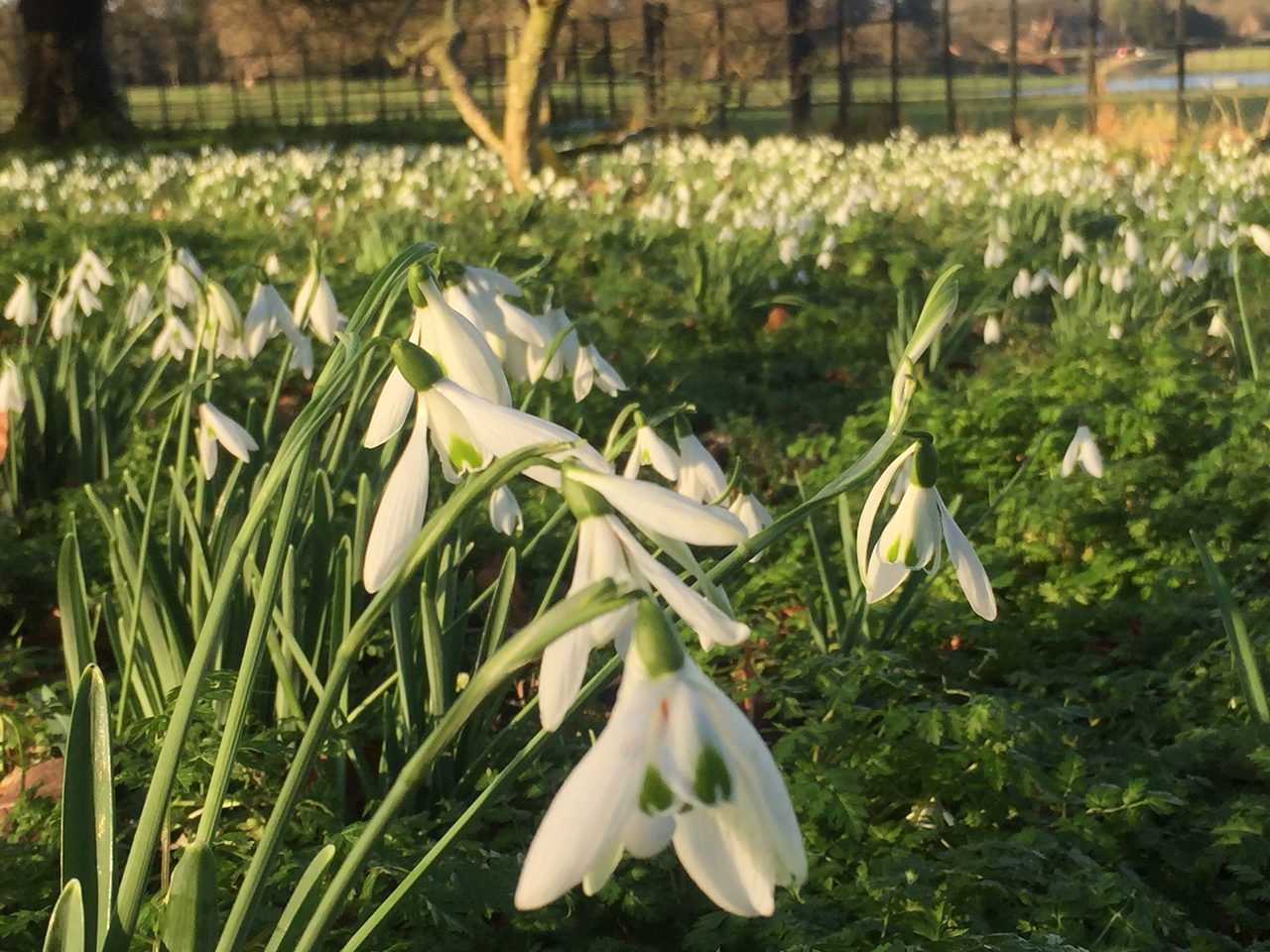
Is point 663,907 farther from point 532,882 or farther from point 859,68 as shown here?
point 859,68

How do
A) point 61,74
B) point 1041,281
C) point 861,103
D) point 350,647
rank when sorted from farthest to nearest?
point 861,103, point 61,74, point 1041,281, point 350,647

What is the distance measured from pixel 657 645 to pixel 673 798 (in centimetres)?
9

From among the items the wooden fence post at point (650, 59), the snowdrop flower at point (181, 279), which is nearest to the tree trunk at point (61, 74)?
the wooden fence post at point (650, 59)

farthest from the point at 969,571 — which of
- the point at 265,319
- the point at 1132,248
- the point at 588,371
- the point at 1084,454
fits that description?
the point at 1132,248

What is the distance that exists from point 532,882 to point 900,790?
4.59 ft

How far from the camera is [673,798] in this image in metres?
0.77

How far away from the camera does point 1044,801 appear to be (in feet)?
6.67

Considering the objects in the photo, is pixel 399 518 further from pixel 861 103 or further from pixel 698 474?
pixel 861 103

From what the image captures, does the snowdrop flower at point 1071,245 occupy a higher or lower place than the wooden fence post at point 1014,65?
lower

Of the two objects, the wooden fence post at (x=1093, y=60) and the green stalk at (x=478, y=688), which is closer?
the green stalk at (x=478, y=688)

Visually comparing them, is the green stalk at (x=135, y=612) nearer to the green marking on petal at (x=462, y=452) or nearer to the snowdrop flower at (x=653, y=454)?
the snowdrop flower at (x=653, y=454)

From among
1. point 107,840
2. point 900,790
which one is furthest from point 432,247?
point 900,790

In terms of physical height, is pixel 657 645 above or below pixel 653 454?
above

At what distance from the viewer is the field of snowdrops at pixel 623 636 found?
3.22ft
